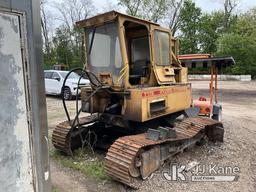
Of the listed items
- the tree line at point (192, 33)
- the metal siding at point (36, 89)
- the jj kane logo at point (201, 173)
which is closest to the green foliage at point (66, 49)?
the tree line at point (192, 33)

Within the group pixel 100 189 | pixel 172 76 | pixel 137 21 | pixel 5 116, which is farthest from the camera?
pixel 172 76

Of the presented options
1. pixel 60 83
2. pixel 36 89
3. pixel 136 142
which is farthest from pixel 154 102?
pixel 60 83

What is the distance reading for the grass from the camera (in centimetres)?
469

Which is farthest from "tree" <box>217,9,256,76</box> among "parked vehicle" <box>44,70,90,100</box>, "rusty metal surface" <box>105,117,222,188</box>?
"rusty metal surface" <box>105,117,222,188</box>

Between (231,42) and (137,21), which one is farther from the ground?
(231,42)

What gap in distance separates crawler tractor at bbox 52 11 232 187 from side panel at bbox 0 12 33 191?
194cm

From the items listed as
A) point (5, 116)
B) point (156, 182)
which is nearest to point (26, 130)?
point (5, 116)

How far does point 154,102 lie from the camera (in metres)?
4.85

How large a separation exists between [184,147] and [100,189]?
1967mm

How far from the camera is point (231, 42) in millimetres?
27906

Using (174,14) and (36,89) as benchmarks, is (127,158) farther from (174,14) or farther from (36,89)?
(174,14)

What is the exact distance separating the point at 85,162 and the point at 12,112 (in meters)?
3.18

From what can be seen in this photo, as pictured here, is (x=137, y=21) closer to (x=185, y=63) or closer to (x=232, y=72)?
(x=185, y=63)

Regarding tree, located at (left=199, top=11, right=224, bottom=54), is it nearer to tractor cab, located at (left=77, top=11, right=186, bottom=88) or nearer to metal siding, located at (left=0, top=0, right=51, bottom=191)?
tractor cab, located at (left=77, top=11, right=186, bottom=88)
